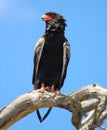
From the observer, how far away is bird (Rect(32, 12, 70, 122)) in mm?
7184

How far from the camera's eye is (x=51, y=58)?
720 cm

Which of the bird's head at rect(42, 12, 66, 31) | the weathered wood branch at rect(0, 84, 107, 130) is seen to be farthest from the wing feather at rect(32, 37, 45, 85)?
the weathered wood branch at rect(0, 84, 107, 130)

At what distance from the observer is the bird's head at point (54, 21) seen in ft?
23.9

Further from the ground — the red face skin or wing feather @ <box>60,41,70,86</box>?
the red face skin

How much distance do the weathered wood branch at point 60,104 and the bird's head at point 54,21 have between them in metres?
1.74

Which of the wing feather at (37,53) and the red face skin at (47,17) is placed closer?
the wing feather at (37,53)

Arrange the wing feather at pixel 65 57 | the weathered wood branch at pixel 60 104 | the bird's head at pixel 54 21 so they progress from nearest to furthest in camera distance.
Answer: the weathered wood branch at pixel 60 104, the wing feather at pixel 65 57, the bird's head at pixel 54 21

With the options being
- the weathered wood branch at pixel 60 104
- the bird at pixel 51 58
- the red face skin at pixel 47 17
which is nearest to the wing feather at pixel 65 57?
the bird at pixel 51 58

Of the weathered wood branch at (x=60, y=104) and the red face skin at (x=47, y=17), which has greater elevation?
the red face skin at (x=47, y=17)

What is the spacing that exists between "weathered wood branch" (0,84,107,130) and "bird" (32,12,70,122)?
1291 millimetres

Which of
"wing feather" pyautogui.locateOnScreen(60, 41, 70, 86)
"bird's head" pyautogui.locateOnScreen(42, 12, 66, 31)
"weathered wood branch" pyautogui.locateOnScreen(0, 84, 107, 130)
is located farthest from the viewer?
"bird's head" pyautogui.locateOnScreen(42, 12, 66, 31)

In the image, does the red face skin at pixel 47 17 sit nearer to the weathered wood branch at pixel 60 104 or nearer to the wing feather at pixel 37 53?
the wing feather at pixel 37 53

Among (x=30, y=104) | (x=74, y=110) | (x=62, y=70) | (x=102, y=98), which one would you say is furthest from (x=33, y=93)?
(x=62, y=70)

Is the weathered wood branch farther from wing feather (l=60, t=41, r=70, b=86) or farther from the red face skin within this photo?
the red face skin
